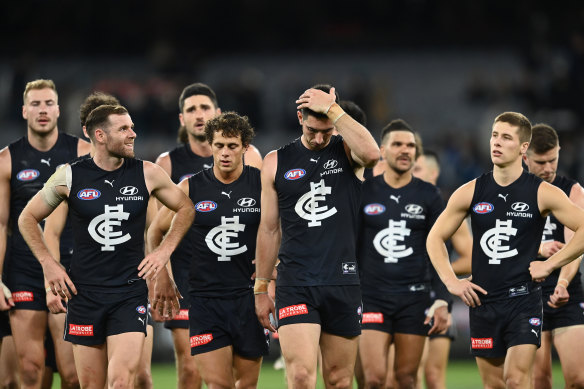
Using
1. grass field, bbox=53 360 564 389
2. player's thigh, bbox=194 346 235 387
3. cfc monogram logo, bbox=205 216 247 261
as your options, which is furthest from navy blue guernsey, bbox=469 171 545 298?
grass field, bbox=53 360 564 389

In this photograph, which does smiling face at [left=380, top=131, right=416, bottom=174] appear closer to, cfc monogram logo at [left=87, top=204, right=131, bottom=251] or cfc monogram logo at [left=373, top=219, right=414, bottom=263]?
cfc monogram logo at [left=373, top=219, right=414, bottom=263]

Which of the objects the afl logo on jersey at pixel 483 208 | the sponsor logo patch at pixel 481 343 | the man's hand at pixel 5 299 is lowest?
the sponsor logo patch at pixel 481 343

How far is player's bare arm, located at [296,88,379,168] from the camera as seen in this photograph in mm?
7906

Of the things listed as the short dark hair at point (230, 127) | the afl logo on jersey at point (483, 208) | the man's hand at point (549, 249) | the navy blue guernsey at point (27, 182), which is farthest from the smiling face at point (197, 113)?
the man's hand at point (549, 249)

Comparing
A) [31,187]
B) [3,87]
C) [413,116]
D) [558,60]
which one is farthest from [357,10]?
[31,187]

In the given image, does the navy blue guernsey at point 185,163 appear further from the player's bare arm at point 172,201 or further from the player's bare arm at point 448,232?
the player's bare arm at point 448,232

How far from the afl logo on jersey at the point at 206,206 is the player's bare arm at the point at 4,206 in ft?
6.73

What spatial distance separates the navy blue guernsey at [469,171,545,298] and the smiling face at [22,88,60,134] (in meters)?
4.36

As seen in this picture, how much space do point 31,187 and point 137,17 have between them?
1616 cm

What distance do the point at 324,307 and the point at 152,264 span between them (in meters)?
1.50

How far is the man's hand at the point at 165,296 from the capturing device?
8.62m

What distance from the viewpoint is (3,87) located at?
2345 centimetres

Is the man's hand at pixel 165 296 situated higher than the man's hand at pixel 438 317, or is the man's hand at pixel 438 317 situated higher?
the man's hand at pixel 165 296

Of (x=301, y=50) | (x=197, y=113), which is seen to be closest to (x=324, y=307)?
(x=197, y=113)
